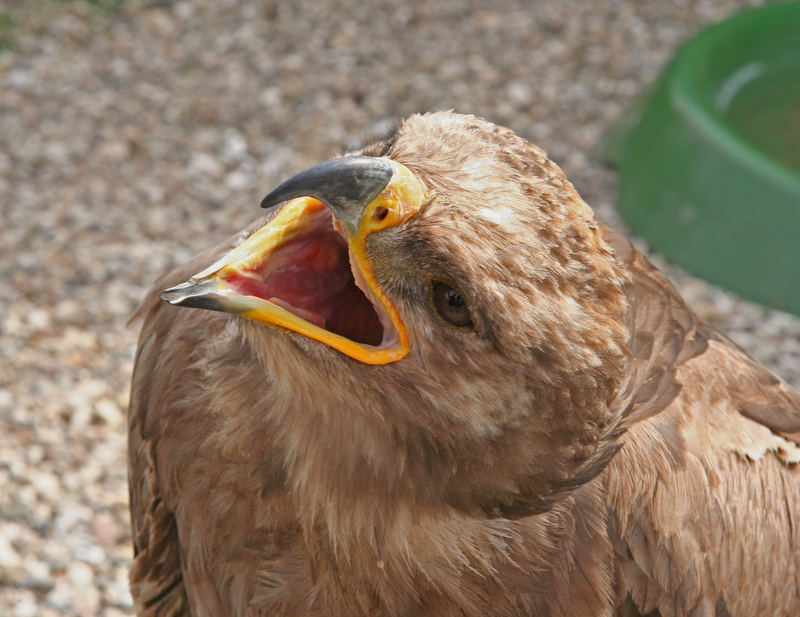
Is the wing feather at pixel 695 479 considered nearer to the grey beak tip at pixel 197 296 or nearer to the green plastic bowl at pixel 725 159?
the grey beak tip at pixel 197 296

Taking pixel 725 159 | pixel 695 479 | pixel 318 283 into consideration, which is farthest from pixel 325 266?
pixel 725 159

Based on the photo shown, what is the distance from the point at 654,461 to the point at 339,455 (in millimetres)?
803

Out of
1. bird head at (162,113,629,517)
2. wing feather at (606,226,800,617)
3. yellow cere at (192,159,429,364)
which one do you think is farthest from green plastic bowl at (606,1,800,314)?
yellow cere at (192,159,429,364)

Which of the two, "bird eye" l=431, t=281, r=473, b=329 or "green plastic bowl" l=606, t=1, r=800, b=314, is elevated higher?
"bird eye" l=431, t=281, r=473, b=329

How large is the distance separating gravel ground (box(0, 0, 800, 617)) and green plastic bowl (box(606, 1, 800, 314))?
6.2 inches

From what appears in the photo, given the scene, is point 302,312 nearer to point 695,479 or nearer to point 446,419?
point 446,419

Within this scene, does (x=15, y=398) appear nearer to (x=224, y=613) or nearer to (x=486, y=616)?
(x=224, y=613)

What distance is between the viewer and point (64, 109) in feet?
17.9

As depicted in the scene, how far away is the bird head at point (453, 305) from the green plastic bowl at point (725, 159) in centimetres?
313

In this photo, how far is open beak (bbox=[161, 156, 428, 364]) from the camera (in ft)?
5.31

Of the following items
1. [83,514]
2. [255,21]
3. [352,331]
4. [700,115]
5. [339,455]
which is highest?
[352,331]

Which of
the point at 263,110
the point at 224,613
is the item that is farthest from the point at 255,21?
the point at 224,613

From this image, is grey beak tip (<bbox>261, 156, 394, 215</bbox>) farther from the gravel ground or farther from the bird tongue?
the gravel ground

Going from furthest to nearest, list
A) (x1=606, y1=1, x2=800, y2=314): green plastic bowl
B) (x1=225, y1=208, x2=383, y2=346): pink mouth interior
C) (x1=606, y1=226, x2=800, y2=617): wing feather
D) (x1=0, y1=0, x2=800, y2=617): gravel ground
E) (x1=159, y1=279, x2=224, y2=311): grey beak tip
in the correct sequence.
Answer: (x1=606, y1=1, x2=800, y2=314): green plastic bowl
(x1=0, y1=0, x2=800, y2=617): gravel ground
(x1=606, y1=226, x2=800, y2=617): wing feather
(x1=225, y1=208, x2=383, y2=346): pink mouth interior
(x1=159, y1=279, x2=224, y2=311): grey beak tip
